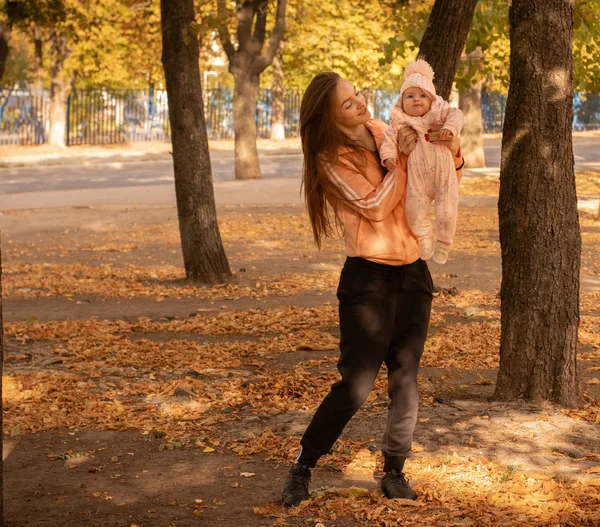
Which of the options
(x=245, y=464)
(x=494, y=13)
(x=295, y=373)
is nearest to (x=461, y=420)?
(x=245, y=464)

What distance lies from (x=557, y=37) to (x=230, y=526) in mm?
3278

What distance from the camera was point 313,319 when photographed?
32.2ft

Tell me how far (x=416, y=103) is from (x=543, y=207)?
1.91m

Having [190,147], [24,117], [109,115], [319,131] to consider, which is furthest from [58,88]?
[319,131]

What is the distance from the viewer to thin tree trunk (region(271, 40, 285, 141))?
4650 cm

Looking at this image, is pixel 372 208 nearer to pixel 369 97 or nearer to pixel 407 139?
pixel 407 139

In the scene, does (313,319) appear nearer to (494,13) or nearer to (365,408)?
(365,408)

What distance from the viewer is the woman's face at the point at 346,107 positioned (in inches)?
175

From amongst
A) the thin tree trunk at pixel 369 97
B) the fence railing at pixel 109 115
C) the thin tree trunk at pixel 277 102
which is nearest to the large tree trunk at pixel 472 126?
the thin tree trunk at pixel 369 97

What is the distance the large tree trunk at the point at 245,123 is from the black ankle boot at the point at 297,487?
2296 centimetres

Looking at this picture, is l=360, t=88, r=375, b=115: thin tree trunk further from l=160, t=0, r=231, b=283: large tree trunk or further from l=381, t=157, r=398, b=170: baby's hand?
l=381, t=157, r=398, b=170: baby's hand

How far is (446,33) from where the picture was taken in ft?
31.3

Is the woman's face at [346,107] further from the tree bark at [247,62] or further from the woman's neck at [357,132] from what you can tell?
the tree bark at [247,62]

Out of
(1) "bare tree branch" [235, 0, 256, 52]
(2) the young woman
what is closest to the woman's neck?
(2) the young woman
